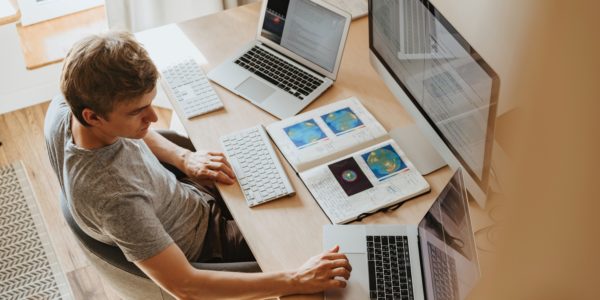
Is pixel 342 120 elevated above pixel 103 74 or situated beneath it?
situated beneath

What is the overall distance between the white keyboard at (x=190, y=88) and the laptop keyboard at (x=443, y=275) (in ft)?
2.63

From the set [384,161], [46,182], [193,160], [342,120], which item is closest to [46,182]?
[46,182]

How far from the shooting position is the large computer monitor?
1295mm

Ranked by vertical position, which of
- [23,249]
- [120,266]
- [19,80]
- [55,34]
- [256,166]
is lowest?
[23,249]

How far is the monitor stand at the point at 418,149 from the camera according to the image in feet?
5.51

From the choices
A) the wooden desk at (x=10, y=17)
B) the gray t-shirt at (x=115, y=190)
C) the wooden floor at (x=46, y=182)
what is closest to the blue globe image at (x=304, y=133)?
the gray t-shirt at (x=115, y=190)

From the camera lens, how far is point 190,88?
6.28 feet

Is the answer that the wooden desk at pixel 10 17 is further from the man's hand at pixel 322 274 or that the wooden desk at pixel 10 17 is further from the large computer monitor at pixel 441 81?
the man's hand at pixel 322 274

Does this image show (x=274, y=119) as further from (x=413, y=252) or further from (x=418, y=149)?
(x=413, y=252)

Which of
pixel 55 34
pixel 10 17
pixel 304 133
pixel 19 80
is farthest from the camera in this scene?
pixel 55 34

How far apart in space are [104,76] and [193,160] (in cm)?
49

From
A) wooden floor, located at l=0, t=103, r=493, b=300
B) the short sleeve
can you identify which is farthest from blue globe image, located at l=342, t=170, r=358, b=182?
wooden floor, located at l=0, t=103, r=493, b=300

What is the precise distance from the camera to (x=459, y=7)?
6.70 ft

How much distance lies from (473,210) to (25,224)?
1836 millimetres
